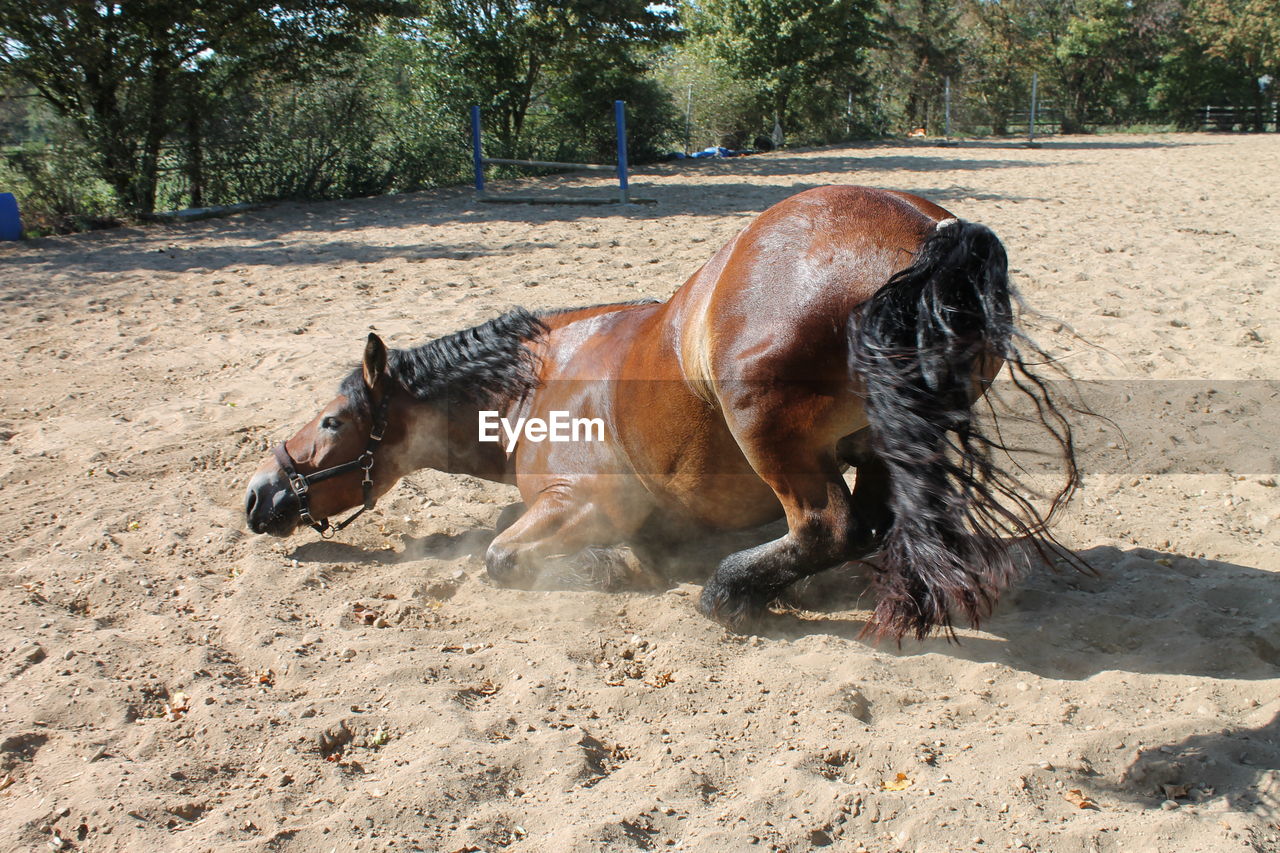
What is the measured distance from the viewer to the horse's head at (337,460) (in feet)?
12.3

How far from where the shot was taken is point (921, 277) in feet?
8.27

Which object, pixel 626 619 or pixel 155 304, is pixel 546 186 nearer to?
pixel 155 304

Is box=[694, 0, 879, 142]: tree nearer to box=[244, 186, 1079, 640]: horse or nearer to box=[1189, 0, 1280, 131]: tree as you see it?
box=[1189, 0, 1280, 131]: tree

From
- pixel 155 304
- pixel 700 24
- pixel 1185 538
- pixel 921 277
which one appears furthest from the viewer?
pixel 700 24

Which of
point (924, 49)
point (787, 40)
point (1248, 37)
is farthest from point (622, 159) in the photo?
point (1248, 37)

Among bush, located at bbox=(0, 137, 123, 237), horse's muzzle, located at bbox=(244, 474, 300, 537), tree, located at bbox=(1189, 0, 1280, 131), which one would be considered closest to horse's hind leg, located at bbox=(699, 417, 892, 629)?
horse's muzzle, located at bbox=(244, 474, 300, 537)

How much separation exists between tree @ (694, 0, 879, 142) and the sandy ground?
75.2ft

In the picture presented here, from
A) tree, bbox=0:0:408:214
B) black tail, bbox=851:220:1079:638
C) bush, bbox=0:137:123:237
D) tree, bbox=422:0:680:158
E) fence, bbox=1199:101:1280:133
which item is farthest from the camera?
fence, bbox=1199:101:1280:133

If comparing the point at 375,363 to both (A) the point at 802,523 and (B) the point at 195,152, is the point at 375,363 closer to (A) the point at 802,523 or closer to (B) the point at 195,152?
(A) the point at 802,523

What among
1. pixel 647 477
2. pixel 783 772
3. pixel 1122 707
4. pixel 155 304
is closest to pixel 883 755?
pixel 783 772

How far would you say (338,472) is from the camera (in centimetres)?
379

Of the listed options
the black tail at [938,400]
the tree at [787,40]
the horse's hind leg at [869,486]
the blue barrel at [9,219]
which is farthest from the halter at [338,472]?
the tree at [787,40]

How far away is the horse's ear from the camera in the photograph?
12.1 feet

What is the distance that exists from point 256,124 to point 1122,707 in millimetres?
14135
